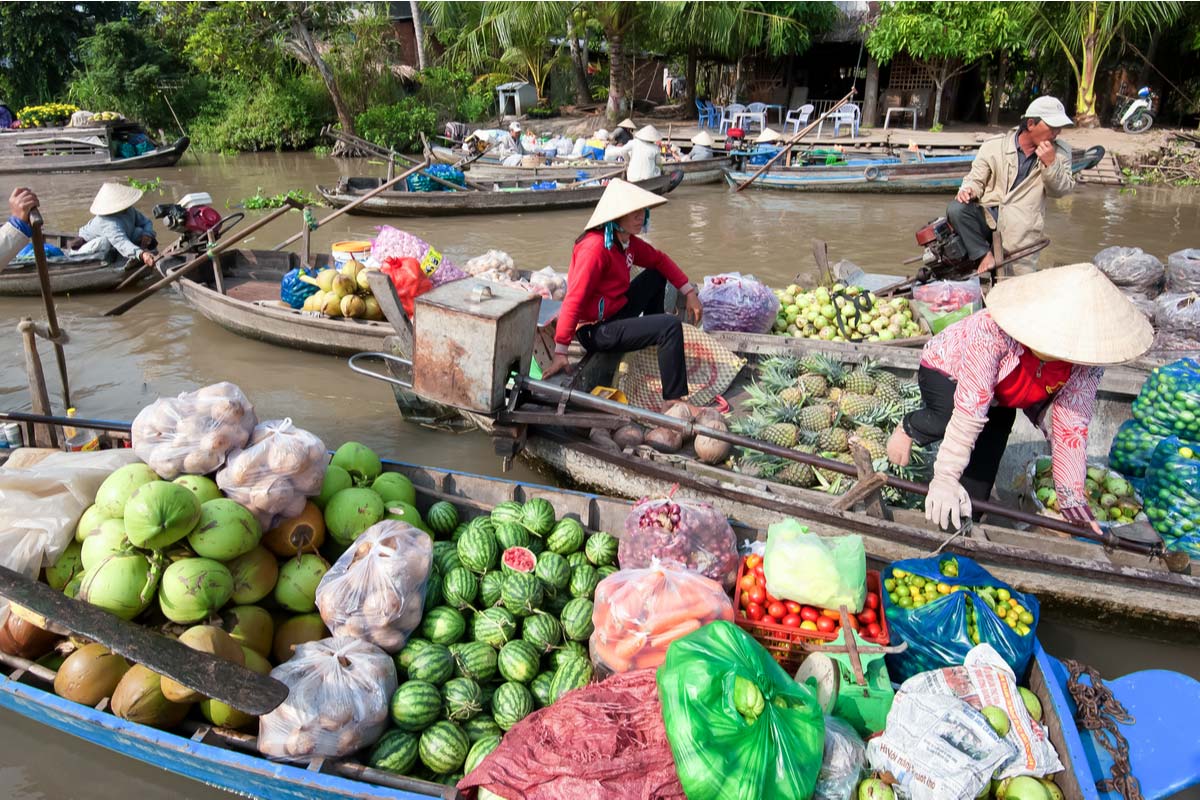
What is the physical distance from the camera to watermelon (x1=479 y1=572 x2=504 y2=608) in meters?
2.98

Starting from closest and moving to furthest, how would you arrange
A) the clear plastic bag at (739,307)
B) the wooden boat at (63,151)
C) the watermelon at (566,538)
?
1. the watermelon at (566,538)
2. the clear plastic bag at (739,307)
3. the wooden boat at (63,151)

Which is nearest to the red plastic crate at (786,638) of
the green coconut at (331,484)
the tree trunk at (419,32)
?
the green coconut at (331,484)

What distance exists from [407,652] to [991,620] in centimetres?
218

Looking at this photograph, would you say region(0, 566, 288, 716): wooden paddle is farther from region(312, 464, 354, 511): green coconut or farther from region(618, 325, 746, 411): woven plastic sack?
region(618, 325, 746, 411): woven plastic sack

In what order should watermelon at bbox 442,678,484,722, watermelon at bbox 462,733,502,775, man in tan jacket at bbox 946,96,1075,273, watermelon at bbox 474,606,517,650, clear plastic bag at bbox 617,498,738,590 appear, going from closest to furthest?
1. watermelon at bbox 462,733,502,775
2. watermelon at bbox 442,678,484,722
3. watermelon at bbox 474,606,517,650
4. clear plastic bag at bbox 617,498,738,590
5. man in tan jacket at bbox 946,96,1075,273

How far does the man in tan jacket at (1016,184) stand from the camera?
538cm

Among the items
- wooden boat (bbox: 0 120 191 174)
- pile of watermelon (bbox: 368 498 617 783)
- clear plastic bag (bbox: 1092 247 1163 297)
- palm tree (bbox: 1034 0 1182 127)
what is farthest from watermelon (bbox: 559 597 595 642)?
wooden boat (bbox: 0 120 191 174)

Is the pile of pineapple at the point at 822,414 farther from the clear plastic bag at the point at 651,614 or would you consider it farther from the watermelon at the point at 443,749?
the watermelon at the point at 443,749

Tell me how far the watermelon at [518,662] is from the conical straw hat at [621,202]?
2518 millimetres

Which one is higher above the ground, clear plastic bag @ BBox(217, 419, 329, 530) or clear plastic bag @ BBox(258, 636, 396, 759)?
clear plastic bag @ BBox(217, 419, 329, 530)

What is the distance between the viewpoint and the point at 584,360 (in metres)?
4.86

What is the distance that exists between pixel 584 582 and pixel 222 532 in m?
1.42

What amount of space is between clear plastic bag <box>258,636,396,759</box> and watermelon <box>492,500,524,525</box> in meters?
0.92

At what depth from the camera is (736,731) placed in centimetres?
194
